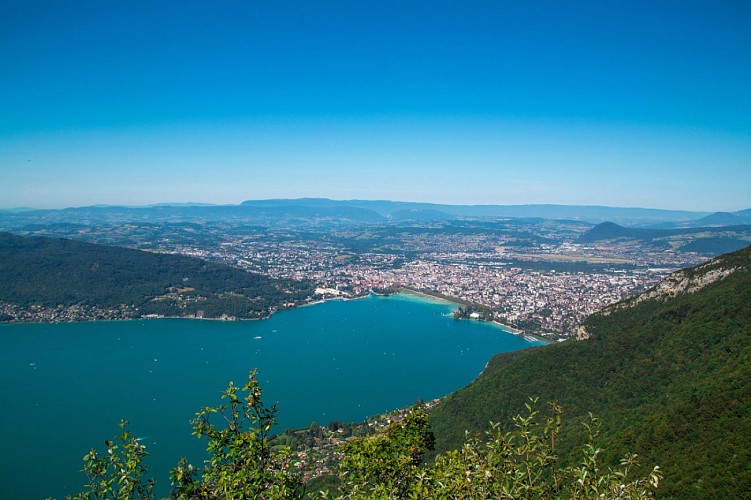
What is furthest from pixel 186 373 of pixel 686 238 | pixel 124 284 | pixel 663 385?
pixel 686 238

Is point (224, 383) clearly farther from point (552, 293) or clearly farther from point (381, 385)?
point (552, 293)

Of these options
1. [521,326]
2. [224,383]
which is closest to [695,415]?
[224,383]

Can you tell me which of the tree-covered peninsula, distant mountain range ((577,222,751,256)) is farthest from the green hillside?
distant mountain range ((577,222,751,256))

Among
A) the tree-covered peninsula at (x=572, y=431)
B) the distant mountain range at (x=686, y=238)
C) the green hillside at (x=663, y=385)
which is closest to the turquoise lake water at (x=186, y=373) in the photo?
the tree-covered peninsula at (x=572, y=431)

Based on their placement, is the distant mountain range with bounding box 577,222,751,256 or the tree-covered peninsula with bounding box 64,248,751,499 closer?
the tree-covered peninsula with bounding box 64,248,751,499

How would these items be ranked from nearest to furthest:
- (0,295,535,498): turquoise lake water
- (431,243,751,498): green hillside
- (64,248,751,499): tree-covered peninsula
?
(64,248,751,499): tree-covered peninsula
(431,243,751,498): green hillside
(0,295,535,498): turquoise lake water

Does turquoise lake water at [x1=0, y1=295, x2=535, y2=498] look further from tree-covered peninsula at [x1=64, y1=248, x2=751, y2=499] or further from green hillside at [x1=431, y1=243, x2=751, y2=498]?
green hillside at [x1=431, y1=243, x2=751, y2=498]
